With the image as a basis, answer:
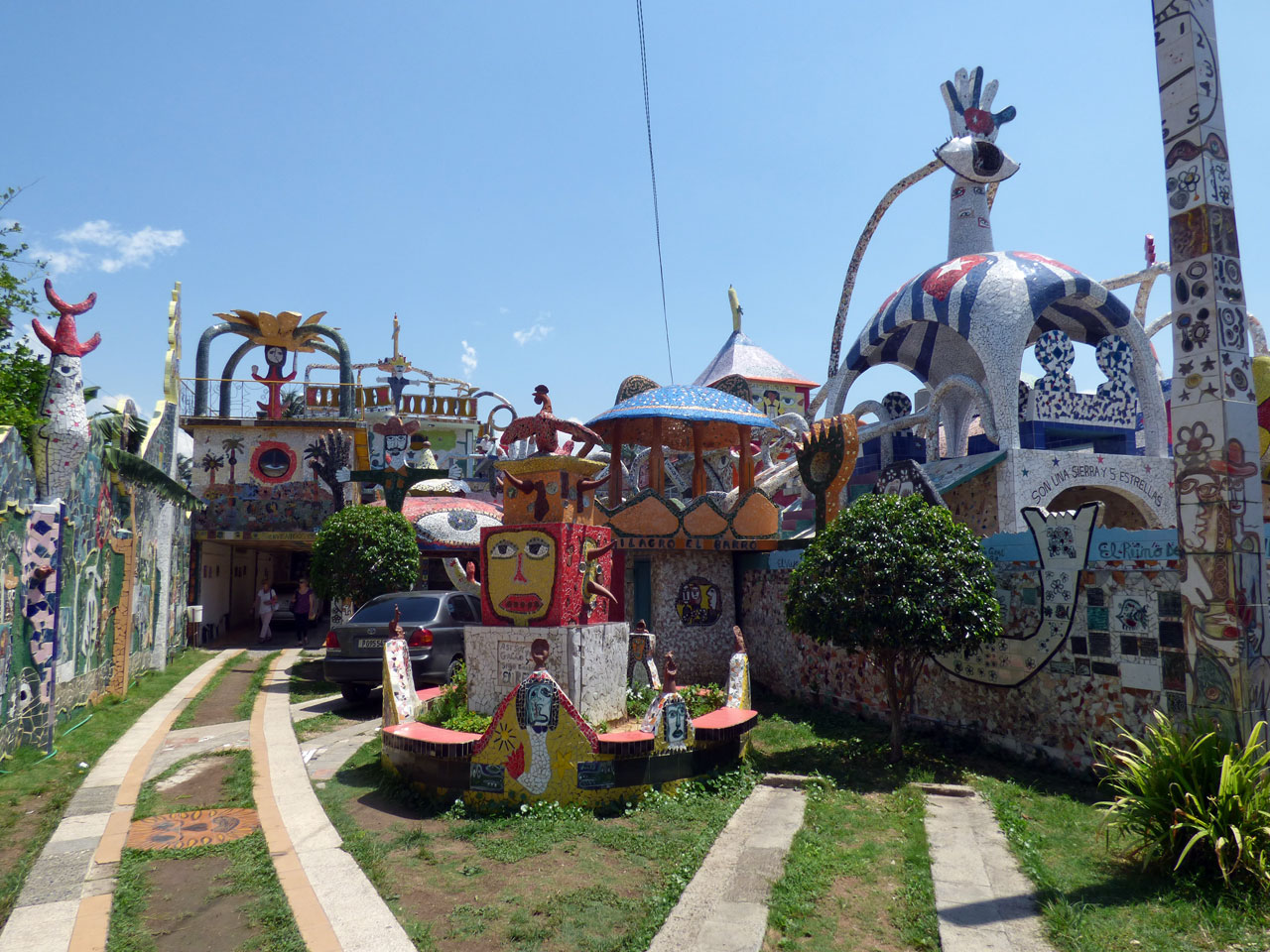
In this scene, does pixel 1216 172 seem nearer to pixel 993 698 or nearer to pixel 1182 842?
pixel 1182 842

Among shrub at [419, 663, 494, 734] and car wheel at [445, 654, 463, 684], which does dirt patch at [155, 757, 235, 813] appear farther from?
car wheel at [445, 654, 463, 684]

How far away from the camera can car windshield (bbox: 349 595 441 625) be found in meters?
11.5

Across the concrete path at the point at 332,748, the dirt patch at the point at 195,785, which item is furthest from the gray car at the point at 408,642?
the dirt patch at the point at 195,785

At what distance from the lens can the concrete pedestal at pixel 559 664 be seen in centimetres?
775

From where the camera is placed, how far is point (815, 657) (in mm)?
11688

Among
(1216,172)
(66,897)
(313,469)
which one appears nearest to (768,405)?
(313,469)

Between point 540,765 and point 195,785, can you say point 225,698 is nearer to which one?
point 195,785

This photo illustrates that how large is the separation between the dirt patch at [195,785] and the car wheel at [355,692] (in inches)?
124

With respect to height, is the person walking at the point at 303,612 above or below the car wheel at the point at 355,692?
above

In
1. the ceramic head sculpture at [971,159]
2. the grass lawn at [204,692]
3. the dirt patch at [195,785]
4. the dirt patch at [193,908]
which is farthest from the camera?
the ceramic head sculpture at [971,159]

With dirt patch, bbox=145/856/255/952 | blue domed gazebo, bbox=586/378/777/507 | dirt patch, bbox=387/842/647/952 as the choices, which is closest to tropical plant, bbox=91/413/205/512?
blue domed gazebo, bbox=586/378/777/507

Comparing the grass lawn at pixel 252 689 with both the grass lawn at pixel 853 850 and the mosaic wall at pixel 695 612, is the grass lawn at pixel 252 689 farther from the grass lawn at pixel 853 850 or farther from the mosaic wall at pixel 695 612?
the grass lawn at pixel 853 850

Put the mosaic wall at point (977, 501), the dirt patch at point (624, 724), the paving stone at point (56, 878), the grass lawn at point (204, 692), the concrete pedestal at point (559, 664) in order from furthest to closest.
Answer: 1. the mosaic wall at point (977, 501)
2. the grass lawn at point (204, 692)
3. the dirt patch at point (624, 724)
4. the concrete pedestal at point (559, 664)
5. the paving stone at point (56, 878)

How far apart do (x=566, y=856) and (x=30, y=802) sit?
4840 mm
